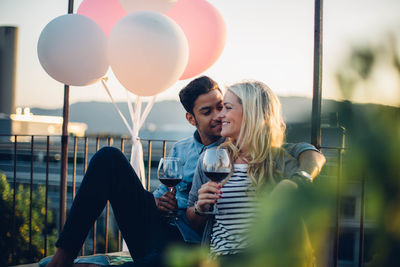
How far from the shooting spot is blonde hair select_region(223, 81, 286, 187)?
1646 mm

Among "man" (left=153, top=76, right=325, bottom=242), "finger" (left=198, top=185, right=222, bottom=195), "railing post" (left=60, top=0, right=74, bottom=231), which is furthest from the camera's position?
"railing post" (left=60, top=0, right=74, bottom=231)

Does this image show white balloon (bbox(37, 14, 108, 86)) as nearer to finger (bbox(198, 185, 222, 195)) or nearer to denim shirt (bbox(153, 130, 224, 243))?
denim shirt (bbox(153, 130, 224, 243))

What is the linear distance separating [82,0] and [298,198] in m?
2.86

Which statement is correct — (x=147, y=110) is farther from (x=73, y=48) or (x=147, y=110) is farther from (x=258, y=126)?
(x=258, y=126)

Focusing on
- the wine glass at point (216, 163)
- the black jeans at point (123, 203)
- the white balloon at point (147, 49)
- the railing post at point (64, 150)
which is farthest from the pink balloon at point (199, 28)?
the wine glass at point (216, 163)

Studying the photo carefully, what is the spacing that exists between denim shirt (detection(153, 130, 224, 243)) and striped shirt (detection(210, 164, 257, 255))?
0.21 m

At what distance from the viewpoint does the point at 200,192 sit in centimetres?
144

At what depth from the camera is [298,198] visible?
0.25 metres

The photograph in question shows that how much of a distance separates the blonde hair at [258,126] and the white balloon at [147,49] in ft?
1.96

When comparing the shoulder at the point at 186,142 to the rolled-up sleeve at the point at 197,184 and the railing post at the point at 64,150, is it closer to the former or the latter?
the rolled-up sleeve at the point at 197,184

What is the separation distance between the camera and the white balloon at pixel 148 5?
96.3 inches

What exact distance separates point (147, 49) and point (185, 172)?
72 cm

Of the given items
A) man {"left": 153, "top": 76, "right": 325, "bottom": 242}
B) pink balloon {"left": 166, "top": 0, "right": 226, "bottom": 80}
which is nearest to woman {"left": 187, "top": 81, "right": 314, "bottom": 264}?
man {"left": 153, "top": 76, "right": 325, "bottom": 242}

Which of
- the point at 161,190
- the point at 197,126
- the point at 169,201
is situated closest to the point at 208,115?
the point at 197,126
